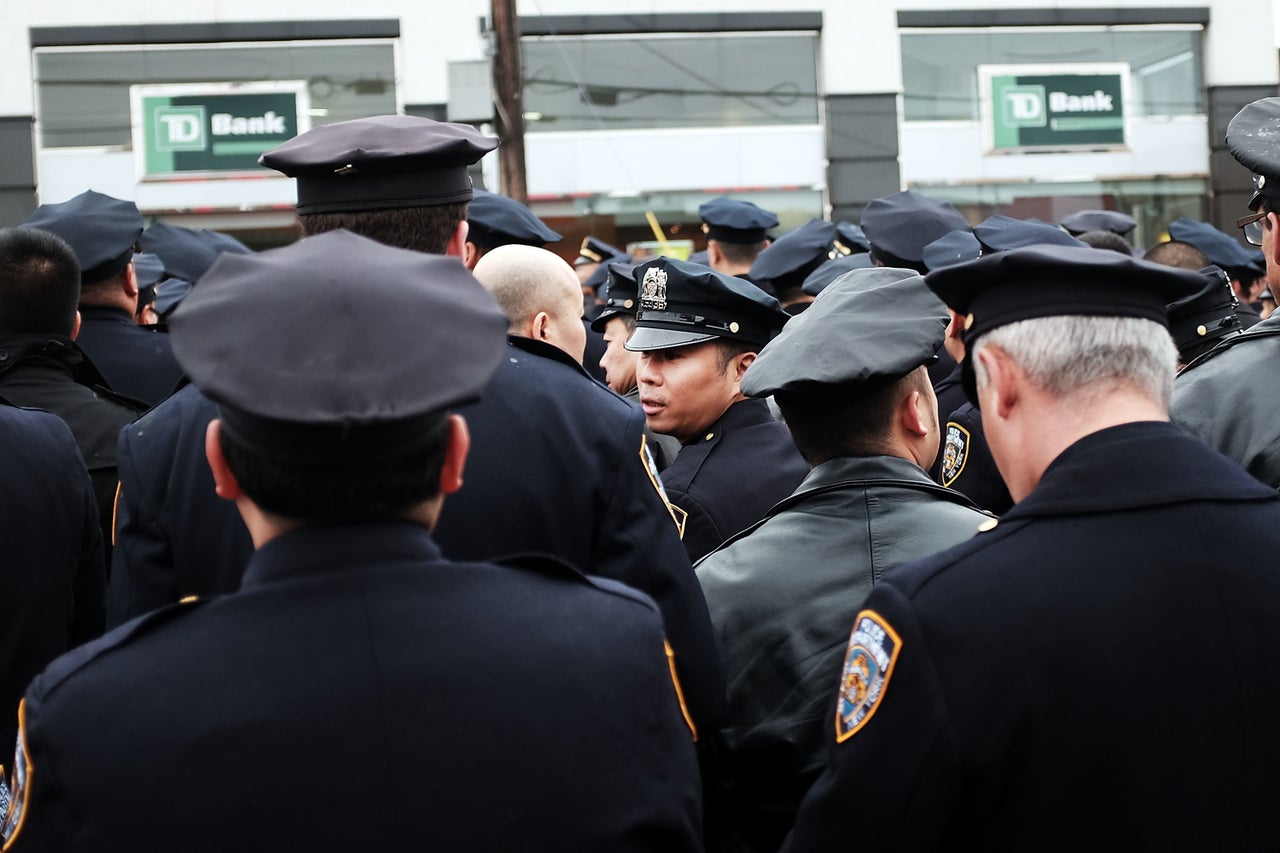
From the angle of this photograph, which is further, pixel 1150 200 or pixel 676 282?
pixel 1150 200

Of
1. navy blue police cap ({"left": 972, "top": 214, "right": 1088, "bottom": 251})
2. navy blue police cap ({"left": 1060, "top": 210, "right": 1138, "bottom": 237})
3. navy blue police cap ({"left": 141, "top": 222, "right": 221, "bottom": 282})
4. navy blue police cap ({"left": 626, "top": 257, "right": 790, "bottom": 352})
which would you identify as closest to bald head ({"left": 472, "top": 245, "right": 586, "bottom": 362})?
navy blue police cap ({"left": 626, "top": 257, "right": 790, "bottom": 352})

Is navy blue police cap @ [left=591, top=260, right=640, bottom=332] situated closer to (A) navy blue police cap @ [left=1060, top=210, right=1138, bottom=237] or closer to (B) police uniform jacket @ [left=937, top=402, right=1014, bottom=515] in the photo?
(B) police uniform jacket @ [left=937, top=402, right=1014, bottom=515]

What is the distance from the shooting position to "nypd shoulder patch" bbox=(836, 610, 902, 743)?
186 cm

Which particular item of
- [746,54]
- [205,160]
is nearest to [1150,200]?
[746,54]

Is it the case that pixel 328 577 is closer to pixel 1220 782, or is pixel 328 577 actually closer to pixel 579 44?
pixel 1220 782

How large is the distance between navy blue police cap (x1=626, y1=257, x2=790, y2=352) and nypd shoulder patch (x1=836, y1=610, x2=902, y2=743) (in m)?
2.29

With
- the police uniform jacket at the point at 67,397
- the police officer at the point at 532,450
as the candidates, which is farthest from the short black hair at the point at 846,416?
the police uniform jacket at the point at 67,397

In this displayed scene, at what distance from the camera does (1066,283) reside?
6.45 ft

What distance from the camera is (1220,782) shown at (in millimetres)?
1805

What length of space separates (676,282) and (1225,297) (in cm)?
190

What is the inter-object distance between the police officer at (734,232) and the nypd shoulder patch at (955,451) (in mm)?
3728

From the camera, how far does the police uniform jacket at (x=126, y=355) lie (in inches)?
189

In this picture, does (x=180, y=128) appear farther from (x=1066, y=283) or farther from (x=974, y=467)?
(x=1066, y=283)

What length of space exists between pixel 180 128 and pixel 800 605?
1639cm
